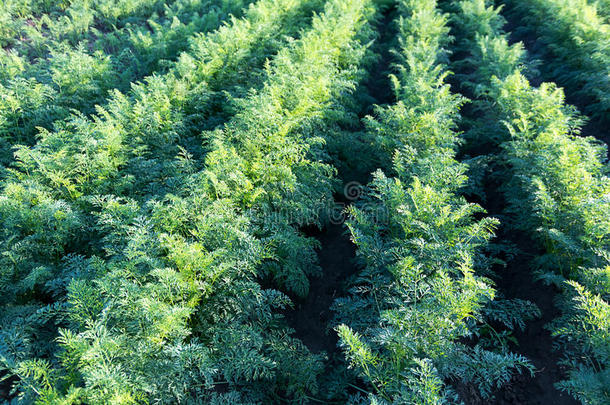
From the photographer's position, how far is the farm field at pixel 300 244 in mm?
3686

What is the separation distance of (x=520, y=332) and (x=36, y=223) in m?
6.52

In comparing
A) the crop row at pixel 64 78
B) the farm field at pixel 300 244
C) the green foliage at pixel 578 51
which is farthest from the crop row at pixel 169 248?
the green foliage at pixel 578 51

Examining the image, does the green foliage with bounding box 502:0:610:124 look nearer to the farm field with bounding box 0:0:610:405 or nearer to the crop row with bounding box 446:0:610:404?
the farm field with bounding box 0:0:610:405

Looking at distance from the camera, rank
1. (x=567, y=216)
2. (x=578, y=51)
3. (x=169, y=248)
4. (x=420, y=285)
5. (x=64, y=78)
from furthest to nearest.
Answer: (x=578, y=51)
(x=64, y=78)
(x=567, y=216)
(x=169, y=248)
(x=420, y=285)

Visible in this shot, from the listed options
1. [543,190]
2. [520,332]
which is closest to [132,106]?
[543,190]

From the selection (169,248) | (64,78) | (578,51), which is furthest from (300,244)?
(578,51)

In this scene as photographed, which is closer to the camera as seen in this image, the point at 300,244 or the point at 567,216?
the point at 567,216

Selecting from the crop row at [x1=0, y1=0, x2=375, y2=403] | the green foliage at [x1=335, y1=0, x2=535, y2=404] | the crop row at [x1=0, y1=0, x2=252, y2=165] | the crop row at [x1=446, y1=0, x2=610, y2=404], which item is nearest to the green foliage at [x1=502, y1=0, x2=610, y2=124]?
the crop row at [x1=446, y1=0, x2=610, y2=404]

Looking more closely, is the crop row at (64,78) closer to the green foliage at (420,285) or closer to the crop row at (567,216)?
the green foliage at (420,285)

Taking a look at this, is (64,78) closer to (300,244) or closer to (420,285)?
(300,244)

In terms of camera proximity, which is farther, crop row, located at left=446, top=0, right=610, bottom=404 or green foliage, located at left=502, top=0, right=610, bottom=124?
green foliage, located at left=502, top=0, right=610, bottom=124

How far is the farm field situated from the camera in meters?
3.69

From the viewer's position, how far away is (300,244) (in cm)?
528

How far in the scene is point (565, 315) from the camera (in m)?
4.29
